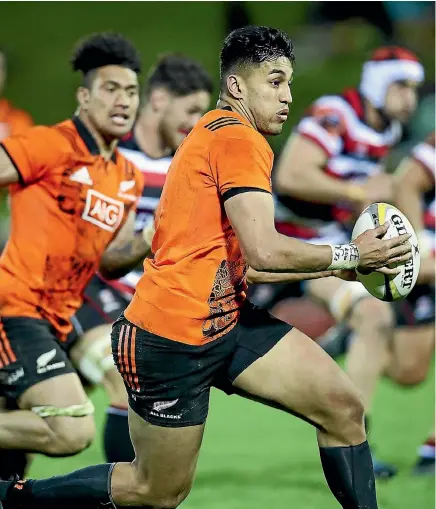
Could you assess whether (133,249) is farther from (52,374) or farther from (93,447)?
(93,447)

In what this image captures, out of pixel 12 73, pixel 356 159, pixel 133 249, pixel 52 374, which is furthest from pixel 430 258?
pixel 12 73

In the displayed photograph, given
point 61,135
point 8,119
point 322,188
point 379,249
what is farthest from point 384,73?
point 8,119

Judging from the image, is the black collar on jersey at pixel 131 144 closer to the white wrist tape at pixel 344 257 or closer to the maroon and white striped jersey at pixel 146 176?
the maroon and white striped jersey at pixel 146 176

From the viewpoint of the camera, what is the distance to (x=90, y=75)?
507 cm

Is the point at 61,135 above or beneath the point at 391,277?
above

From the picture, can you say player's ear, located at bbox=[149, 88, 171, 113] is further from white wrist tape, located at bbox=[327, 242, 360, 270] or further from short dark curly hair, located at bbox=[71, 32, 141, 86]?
white wrist tape, located at bbox=[327, 242, 360, 270]

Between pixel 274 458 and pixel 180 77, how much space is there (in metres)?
2.13

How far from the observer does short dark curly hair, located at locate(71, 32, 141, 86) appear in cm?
504

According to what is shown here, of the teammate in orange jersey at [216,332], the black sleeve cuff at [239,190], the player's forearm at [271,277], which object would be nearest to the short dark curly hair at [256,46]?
the teammate in orange jersey at [216,332]

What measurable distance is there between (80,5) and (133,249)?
8.96 m

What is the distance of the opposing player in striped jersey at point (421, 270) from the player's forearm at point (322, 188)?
336mm

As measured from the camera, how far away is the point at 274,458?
605 cm

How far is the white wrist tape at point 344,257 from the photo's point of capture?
3.48 m

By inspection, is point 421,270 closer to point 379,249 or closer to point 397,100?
point 397,100
